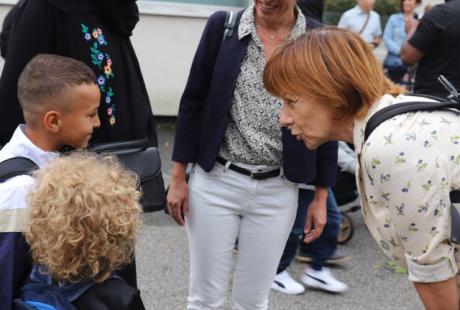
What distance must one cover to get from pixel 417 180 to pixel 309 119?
37cm

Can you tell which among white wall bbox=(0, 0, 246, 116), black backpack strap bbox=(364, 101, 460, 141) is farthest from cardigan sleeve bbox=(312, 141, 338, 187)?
white wall bbox=(0, 0, 246, 116)

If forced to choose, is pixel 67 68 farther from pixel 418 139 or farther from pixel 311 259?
pixel 311 259

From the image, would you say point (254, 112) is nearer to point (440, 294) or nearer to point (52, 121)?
point (52, 121)

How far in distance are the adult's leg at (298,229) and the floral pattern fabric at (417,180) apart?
205 cm

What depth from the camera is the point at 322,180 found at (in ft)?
8.41

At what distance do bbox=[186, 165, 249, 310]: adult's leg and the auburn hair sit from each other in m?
0.80

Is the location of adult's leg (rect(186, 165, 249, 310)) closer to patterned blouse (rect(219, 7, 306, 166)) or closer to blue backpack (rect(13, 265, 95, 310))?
patterned blouse (rect(219, 7, 306, 166))

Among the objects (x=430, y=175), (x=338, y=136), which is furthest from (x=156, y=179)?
(x=430, y=175)

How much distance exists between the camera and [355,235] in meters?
4.77

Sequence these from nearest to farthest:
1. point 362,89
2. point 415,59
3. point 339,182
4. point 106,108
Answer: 1. point 362,89
2. point 106,108
3. point 415,59
4. point 339,182

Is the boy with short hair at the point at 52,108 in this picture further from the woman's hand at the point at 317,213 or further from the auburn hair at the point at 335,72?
the woman's hand at the point at 317,213

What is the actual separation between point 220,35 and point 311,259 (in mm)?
2026

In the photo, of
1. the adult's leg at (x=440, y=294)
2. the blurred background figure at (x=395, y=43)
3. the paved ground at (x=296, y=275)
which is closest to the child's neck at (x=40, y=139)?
the adult's leg at (x=440, y=294)

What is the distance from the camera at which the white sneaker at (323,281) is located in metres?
3.80
